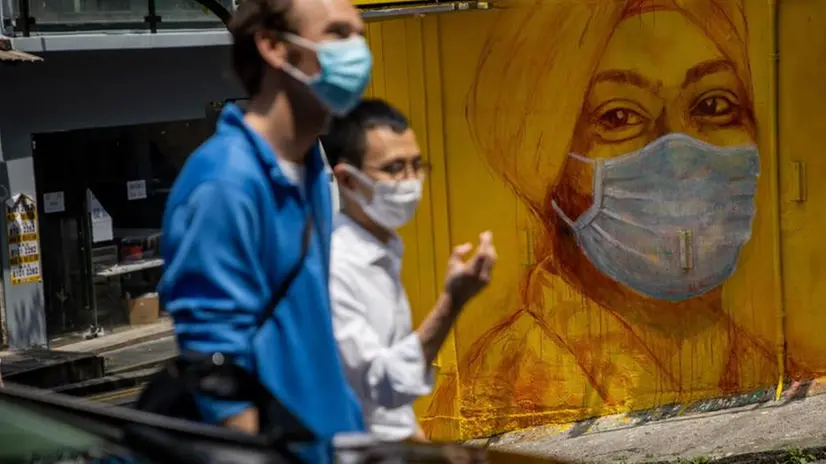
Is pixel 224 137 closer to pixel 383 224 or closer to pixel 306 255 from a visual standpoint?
pixel 306 255

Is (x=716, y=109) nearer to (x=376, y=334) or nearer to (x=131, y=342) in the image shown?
(x=376, y=334)

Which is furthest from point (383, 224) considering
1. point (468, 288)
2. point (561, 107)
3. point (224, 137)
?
point (561, 107)

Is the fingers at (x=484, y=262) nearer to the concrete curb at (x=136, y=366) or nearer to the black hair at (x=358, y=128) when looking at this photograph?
the black hair at (x=358, y=128)

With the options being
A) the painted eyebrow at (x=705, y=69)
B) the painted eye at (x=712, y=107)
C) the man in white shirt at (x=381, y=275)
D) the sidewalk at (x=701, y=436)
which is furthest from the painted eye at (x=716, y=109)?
the man in white shirt at (x=381, y=275)

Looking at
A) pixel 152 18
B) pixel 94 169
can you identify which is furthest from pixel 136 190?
pixel 152 18

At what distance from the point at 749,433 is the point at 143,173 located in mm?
10736

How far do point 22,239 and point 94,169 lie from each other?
54.9 inches

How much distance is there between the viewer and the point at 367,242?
3312mm

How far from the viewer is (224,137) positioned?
2.89m

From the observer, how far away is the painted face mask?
680cm

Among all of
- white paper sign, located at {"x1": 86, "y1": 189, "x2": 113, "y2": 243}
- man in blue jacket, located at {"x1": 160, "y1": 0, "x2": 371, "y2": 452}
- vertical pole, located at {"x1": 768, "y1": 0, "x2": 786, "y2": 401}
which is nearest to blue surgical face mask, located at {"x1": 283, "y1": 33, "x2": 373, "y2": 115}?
man in blue jacket, located at {"x1": 160, "y1": 0, "x2": 371, "y2": 452}

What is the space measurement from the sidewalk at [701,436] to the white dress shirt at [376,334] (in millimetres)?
3366

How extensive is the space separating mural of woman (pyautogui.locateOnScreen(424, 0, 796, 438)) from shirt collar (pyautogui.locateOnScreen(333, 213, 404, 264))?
3.60 meters

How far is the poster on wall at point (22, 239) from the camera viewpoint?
1416 cm
